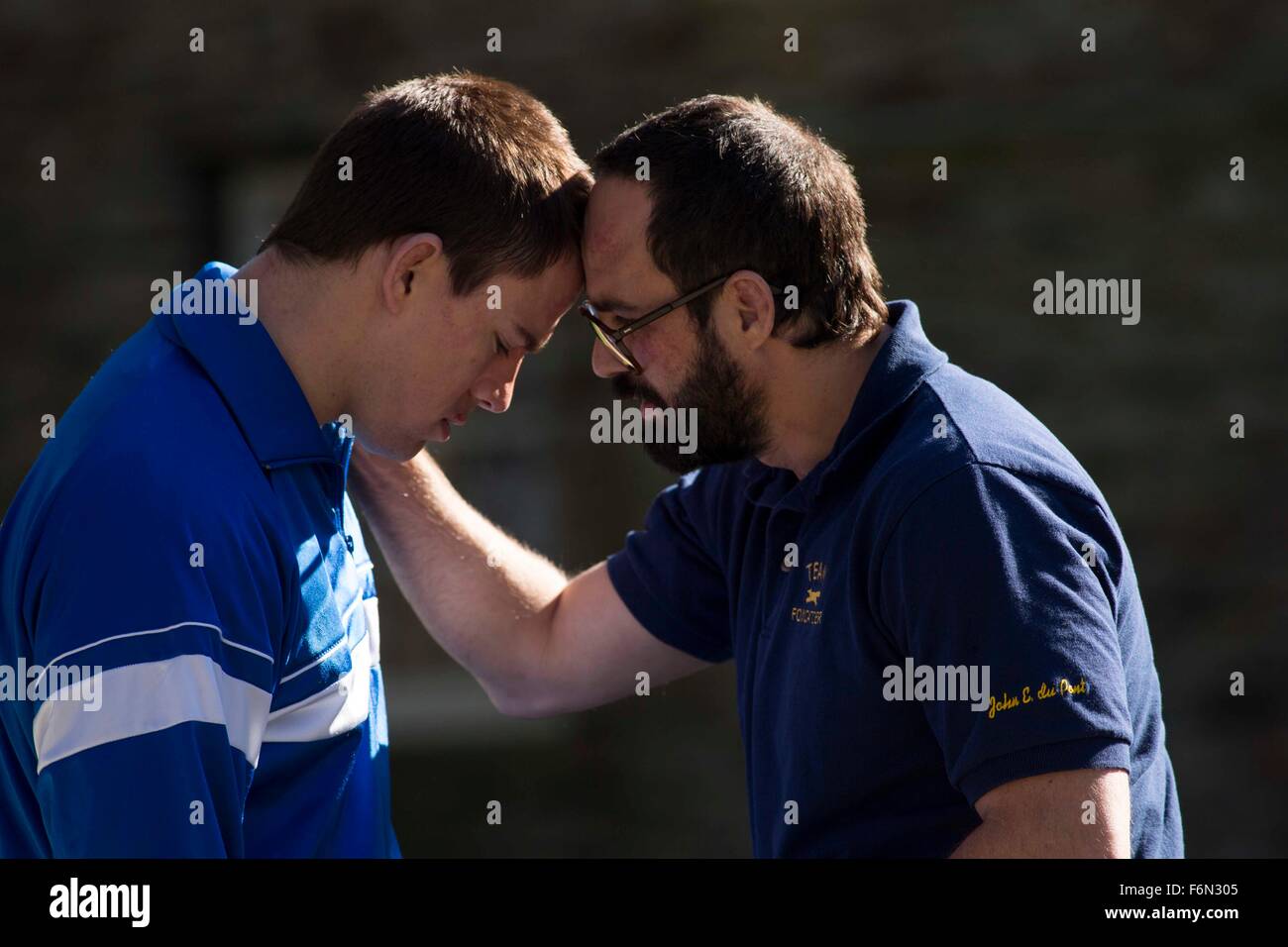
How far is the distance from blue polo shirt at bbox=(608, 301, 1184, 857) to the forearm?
1.80ft

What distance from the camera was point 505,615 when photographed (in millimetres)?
2932

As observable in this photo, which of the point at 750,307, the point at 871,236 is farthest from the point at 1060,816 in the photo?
the point at 871,236

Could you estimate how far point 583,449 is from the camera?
5258mm

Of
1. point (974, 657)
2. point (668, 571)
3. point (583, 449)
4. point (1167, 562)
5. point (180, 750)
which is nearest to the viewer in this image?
point (180, 750)

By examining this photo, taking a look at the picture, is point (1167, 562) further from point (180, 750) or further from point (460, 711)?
point (180, 750)

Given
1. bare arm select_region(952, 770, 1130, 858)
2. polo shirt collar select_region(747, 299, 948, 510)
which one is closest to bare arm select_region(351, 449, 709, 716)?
polo shirt collar select_region(747, 299, 948, 510)

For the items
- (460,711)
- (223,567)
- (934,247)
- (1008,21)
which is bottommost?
(460,711)

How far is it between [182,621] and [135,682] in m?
0.09

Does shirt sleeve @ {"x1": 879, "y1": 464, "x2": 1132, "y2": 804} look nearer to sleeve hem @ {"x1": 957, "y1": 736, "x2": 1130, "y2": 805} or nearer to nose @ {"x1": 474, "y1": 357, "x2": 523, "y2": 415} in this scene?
sleeve hem @ {"x1": 957, "y1": 736, "x2": 1130, "y2": 805}

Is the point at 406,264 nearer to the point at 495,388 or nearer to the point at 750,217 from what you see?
the point at 495,388

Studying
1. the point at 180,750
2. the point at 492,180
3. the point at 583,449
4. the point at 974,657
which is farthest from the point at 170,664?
the point at 583,449

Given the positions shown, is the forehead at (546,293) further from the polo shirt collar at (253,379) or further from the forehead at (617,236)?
the polo shirt collar at (253,379)

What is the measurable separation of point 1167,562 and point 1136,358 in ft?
2.37

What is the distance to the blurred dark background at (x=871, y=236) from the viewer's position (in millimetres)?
4855
